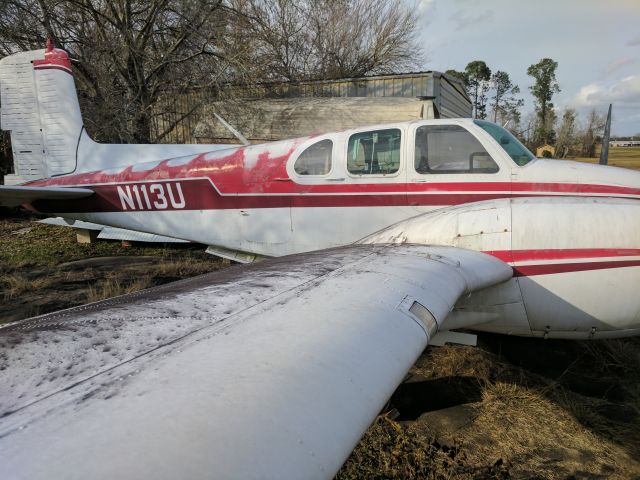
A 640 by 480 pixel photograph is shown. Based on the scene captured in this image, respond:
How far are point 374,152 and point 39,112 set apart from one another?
6.47 metres

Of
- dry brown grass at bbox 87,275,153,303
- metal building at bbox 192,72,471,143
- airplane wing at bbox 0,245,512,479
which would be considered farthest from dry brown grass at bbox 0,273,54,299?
metal building at bbox 192,72,471,143

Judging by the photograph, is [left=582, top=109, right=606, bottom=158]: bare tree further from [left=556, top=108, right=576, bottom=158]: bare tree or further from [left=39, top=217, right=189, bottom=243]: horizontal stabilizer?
[left=39, top=217, right=189, bottom=243]: horizontal stabilizer

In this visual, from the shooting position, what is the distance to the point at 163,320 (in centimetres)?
150

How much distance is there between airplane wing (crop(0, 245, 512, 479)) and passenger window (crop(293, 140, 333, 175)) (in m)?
2.76

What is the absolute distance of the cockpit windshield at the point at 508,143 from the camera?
4016 millimetres

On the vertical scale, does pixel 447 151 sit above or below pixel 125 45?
below

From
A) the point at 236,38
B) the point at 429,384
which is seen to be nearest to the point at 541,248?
the point at 429,384

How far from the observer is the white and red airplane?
898 mm

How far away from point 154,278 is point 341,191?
11.5 feet

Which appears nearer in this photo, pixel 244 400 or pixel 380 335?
pixel 244 400

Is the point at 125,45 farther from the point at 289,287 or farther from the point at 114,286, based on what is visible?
the point at 289,287

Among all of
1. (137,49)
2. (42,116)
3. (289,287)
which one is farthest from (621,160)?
(289,287)

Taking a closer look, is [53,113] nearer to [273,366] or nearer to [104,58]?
[104,58]

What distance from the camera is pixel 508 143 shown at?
4.11 meters
